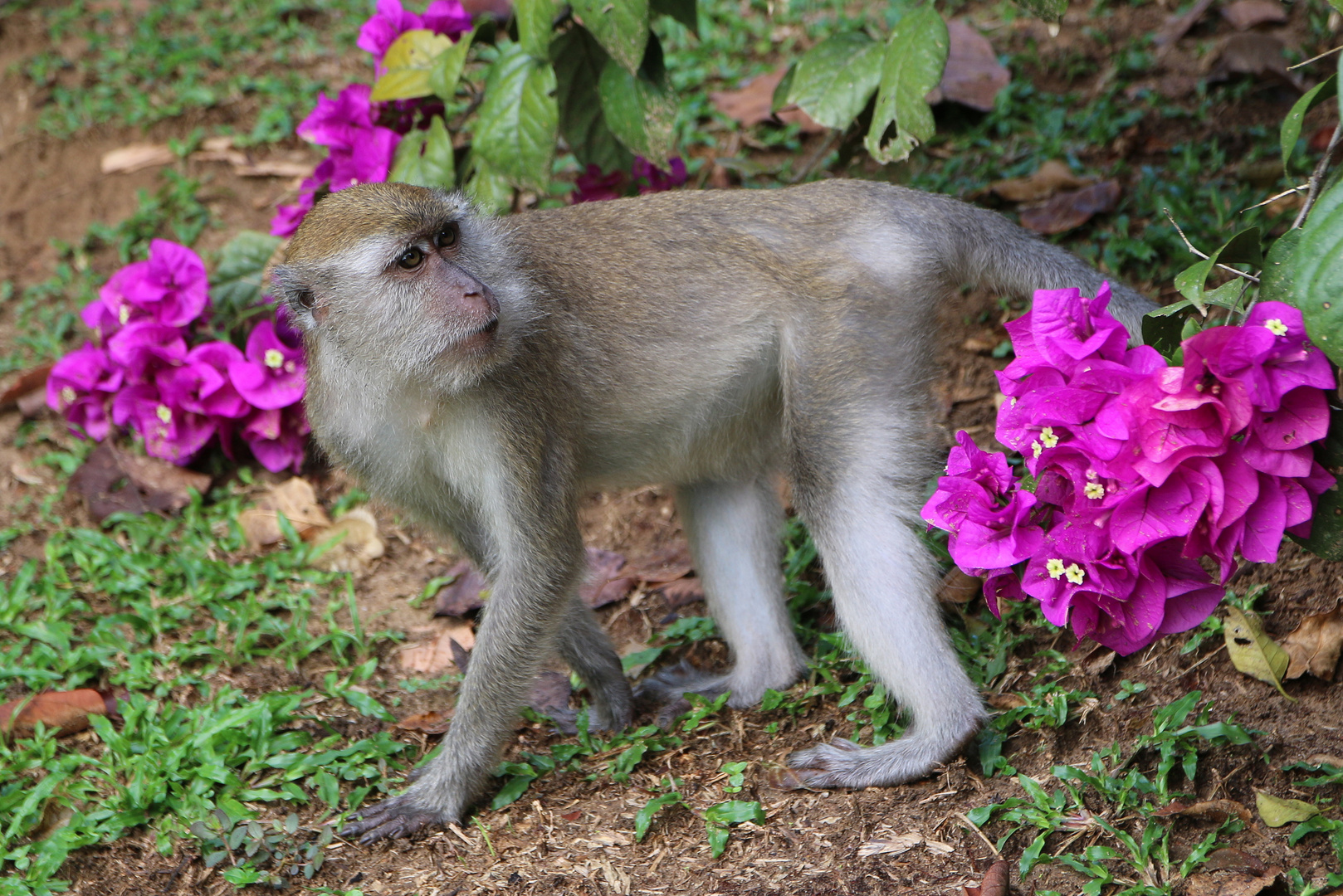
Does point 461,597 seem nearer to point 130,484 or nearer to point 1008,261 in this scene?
point 130,484

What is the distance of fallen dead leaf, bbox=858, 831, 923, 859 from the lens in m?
2.89

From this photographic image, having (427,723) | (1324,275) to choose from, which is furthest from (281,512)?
(1324,275)

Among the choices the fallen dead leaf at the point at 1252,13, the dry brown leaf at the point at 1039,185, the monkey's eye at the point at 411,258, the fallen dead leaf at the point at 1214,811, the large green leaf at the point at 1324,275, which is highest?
the large green leaf at the point at 1324,275

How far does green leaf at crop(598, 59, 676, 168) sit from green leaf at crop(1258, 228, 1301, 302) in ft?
7.28

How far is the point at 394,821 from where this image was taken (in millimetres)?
3232

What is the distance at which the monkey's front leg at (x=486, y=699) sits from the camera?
325 cm

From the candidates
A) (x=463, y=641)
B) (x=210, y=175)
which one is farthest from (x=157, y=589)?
(x=210, y=175)

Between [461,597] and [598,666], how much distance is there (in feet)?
3.02

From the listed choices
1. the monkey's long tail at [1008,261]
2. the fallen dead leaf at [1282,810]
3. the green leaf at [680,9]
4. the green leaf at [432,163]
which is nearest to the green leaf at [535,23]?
the green leaf at [680,9]

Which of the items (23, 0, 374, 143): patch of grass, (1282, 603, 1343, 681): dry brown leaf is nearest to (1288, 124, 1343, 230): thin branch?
(1282, 603, 1343, 681): dry brown leaf

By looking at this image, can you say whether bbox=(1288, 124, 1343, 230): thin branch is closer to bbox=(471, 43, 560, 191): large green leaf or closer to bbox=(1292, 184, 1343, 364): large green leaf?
bbox=(1292, 184, 1343, 364): large green leaf

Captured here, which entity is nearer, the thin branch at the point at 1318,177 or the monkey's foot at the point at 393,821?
the thin branch at the point at 1318,177

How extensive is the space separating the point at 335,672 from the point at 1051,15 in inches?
116

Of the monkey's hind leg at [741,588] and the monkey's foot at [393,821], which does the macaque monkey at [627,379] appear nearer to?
the monkey's foot at [393,821]
